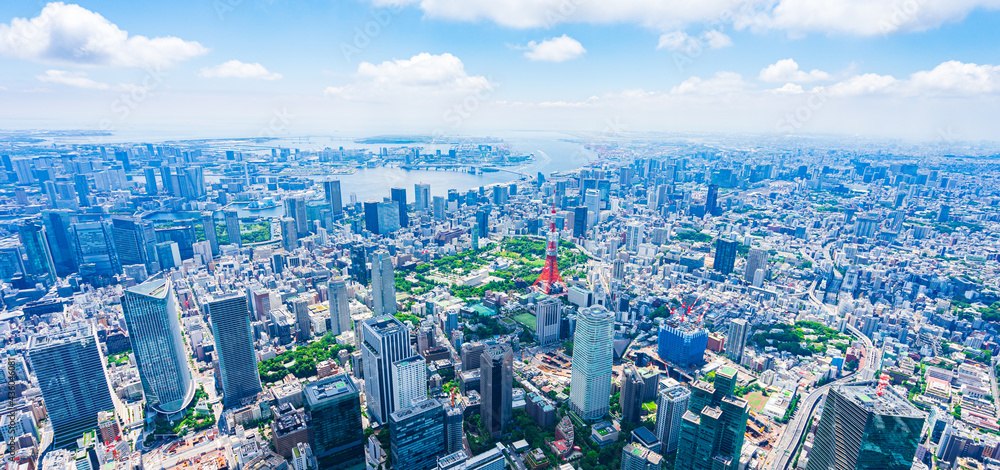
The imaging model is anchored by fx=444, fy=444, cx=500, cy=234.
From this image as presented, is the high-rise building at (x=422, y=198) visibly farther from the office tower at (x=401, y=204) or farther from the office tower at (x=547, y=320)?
the office tower at (x=547, y=320)

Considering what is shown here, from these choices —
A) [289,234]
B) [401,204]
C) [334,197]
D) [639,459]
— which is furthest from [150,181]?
[639,459]

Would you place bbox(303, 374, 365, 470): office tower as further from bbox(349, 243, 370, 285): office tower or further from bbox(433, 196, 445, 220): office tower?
bbox(433, 196, 445, 220): office tower

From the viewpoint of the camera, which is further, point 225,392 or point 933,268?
point 933,268

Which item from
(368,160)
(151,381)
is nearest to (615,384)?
(151,381)

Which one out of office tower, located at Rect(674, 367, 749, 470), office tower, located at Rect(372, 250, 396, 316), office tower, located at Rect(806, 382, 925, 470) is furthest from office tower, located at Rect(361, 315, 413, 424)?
office tower, located at Rect(806, 382, 925, 470)

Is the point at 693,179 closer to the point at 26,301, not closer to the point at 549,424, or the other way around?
the point at 549,424

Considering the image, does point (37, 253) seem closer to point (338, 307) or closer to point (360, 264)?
point (360, 264)

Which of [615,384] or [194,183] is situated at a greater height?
[194,183]
